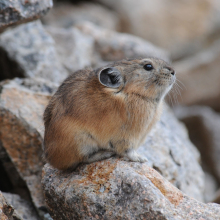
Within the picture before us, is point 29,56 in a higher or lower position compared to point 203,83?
higher

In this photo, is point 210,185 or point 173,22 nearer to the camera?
point 210,185

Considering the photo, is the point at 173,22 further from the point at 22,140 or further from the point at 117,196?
the point at 117,196

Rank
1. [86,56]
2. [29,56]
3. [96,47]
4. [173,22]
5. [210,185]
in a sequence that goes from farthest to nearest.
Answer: [173,22] < [96,47] < [86,56] < [210,185] < [29,56]

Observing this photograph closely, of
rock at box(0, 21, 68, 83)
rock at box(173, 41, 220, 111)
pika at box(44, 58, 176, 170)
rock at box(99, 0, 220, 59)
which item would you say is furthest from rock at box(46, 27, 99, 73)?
rock at box(99, 0, 220, 59)

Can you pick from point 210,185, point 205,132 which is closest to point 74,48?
point 205,132

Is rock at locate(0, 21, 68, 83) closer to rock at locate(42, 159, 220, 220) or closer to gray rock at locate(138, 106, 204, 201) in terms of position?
gray rock at locate(138, 106, 204, 201)

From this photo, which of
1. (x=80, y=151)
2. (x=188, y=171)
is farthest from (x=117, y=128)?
(x=188, y=171)

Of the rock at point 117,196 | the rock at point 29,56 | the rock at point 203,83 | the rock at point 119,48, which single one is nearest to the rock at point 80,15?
the rock at point 119,48
